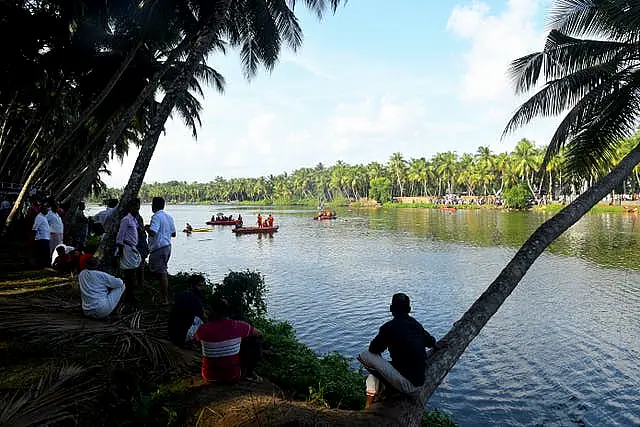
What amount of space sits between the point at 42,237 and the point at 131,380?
7.32 metres

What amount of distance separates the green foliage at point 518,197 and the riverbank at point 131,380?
73.9m

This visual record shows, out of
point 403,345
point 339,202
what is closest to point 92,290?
point 403,345

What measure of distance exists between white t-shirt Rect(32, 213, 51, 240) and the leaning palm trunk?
958 cm

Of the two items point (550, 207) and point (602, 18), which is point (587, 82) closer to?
point (602, 18)

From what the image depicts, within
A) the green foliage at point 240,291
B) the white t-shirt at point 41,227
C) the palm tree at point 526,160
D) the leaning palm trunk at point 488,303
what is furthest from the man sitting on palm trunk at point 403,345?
the palm tree at point 526,160

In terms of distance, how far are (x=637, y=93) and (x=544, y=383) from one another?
6778 mm

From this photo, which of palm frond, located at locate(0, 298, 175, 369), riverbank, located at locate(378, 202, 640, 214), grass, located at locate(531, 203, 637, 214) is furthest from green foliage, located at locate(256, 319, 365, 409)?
grass, located at locate(531, 203, 637, 214)

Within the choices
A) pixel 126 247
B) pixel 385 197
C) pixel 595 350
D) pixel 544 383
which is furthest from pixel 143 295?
pixel 385 197

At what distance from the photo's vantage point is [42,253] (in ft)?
36.2

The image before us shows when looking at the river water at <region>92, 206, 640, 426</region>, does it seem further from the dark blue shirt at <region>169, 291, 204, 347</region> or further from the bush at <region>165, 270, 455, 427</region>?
the dark blue shirt at <region>169, 291, 204, 347</region>

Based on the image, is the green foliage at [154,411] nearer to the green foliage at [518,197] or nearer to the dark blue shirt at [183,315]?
the dark blue shirt at [183,315]

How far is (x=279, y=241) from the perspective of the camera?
38.4 metres

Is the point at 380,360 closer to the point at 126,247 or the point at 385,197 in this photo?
the point at 126,247

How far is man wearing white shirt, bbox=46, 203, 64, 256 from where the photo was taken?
37.2 ft
